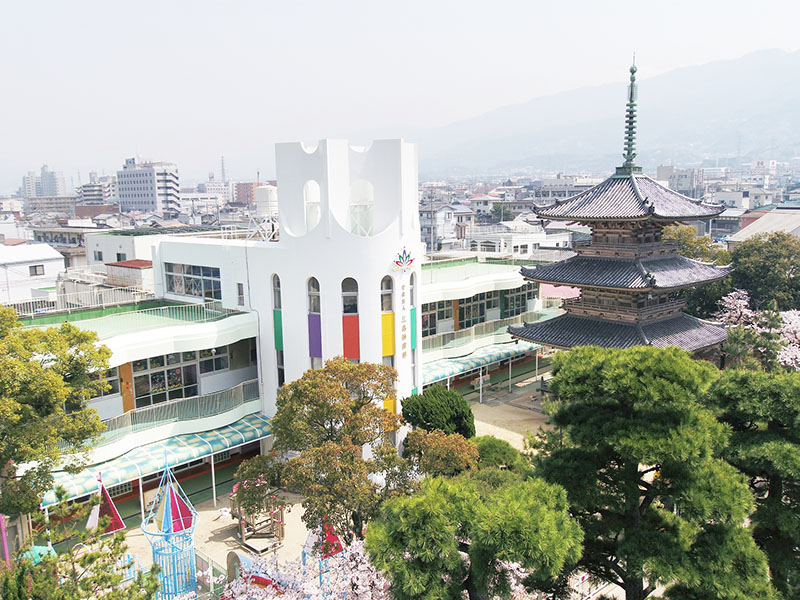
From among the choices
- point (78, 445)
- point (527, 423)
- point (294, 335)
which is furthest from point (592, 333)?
point (78, 445)

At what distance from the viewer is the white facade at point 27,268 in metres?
34.6

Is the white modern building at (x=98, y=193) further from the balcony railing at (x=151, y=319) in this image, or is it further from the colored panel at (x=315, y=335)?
the colored panel at (x=315, y=335)

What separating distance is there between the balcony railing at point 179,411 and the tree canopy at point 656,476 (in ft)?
39.5

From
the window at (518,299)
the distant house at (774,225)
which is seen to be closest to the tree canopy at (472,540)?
the window at (518,299)

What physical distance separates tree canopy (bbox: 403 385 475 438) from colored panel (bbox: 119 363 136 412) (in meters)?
8.62

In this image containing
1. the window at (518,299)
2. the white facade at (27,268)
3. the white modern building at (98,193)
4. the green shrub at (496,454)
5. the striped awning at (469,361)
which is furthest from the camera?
the white modern building at (98,193)

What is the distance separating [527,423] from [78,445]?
17.3 metres

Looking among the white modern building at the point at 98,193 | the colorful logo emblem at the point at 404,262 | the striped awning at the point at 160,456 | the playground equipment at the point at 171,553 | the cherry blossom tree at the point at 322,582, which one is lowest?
the playground equipment at the point at 171,553

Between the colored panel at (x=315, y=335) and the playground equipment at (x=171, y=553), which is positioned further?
the colored panel at (x=315, y=335)

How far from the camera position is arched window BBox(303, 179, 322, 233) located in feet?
68.4

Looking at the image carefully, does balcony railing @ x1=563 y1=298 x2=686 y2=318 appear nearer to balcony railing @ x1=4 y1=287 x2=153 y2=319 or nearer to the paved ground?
the paved ground

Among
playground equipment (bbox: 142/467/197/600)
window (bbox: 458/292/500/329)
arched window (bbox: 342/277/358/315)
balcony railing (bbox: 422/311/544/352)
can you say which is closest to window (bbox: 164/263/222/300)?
arched window (bbox: 342/277/358/315)

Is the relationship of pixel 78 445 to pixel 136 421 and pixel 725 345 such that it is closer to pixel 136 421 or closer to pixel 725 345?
pixel 136 421

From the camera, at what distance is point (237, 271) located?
22578 millimetres
